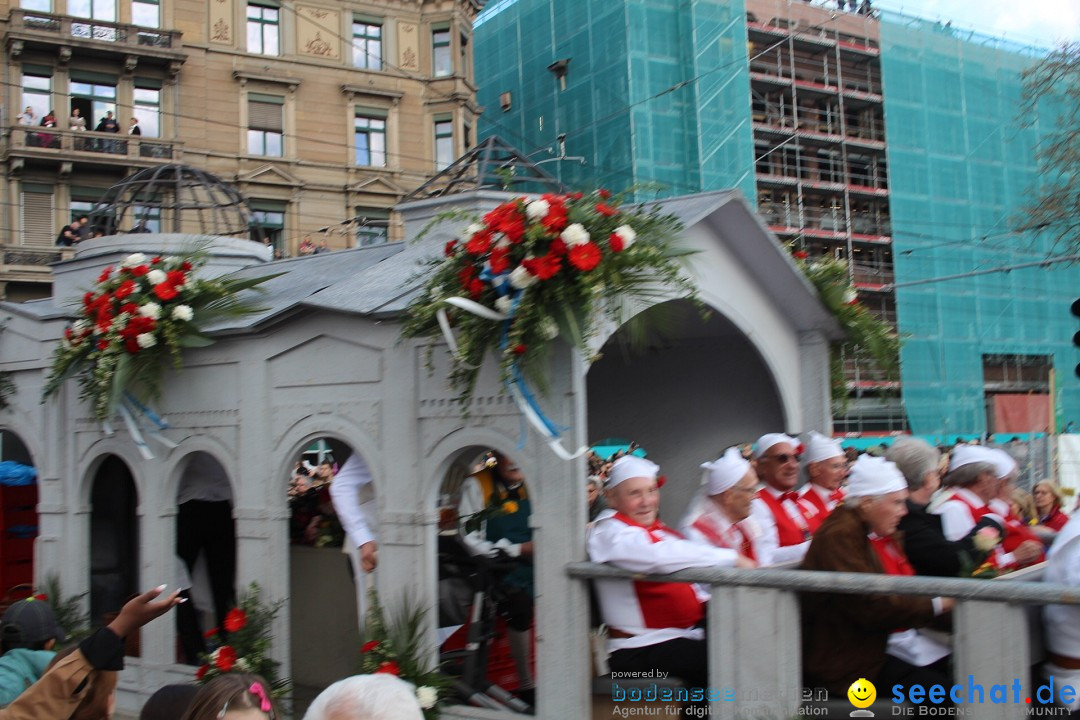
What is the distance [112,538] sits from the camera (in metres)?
9.80

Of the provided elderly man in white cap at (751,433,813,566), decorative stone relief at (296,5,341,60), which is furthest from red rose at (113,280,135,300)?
decorative stone relief at (296,5,341,60)

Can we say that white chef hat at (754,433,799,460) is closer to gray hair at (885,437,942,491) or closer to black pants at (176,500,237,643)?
gray hair at (885,437,942,491)

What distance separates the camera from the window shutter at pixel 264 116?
32469 mm

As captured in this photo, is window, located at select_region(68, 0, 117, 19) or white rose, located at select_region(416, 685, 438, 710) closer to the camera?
white rose, located at select_region(416, 685, 438, 710)

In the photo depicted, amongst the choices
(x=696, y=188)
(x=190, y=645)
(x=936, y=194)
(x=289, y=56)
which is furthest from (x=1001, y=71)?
(x=190, y=645)

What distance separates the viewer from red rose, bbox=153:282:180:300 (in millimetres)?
8086

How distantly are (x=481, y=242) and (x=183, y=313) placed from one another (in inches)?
116

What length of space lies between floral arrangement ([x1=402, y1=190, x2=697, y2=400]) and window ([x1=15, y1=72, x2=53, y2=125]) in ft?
91.6

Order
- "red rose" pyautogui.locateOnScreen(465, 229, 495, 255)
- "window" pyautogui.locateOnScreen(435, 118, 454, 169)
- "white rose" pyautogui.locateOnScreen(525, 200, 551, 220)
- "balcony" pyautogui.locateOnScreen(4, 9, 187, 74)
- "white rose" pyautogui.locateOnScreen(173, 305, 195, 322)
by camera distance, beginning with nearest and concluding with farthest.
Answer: "white rose" pyautogui.locateOnScreen(525, 200, 551, 220), "red rose" pyautogui.locateOnScreen(465, 229, 495, 255), "white rose" pyautogui.locateOnScreen(173, 305, 195, 322), "balcony" pyautogui.locateOnScreen(4, 9, 187, 74), "window" pyautogui.locateOnScreen(435, 118, 454, 169)

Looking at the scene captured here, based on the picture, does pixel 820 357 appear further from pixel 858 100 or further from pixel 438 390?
pixel 858 100

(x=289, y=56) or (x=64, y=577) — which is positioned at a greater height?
(x=289, y=56)

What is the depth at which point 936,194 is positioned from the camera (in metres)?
33.5

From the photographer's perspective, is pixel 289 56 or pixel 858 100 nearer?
pixel 289 56

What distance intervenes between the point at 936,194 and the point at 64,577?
29.7 metres
